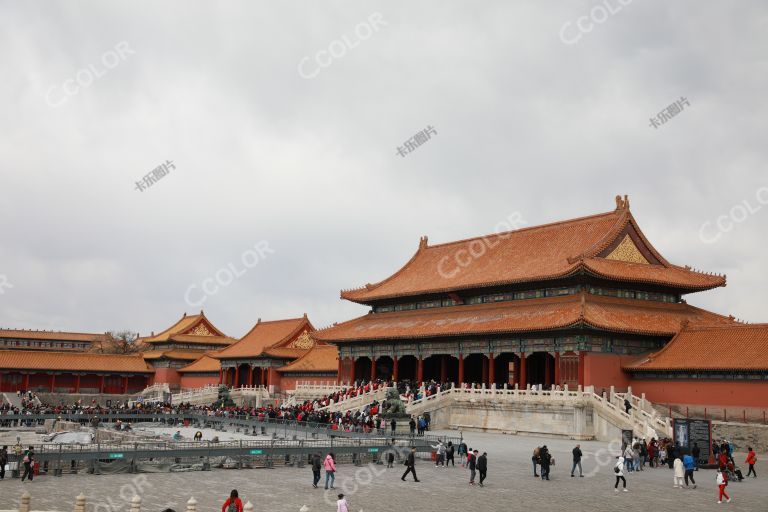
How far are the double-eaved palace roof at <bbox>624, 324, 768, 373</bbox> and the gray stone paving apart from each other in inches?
449

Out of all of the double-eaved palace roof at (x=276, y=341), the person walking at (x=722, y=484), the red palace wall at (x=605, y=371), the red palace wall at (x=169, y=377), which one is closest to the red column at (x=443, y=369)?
the red palace wall at (x=605, y=371)

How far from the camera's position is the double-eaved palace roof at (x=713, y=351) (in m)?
40.8

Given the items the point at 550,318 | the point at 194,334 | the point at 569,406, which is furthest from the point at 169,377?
the point at 569,406

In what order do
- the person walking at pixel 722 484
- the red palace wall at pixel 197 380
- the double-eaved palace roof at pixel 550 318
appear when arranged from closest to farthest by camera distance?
the person walking at pixel 722 484, the double-eaved palace roof at pixel 550 318, the red palace wall at pixel 197 380

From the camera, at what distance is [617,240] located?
52.4 m

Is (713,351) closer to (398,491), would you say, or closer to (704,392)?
(704,392)

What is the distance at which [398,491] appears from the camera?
25.0 meters

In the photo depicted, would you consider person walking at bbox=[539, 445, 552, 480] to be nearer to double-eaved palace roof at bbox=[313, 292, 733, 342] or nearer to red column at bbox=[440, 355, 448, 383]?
double-eaved palace roof at bbox=[313, 292, 733, 342]

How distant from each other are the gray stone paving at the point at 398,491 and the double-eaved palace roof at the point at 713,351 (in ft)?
37.4

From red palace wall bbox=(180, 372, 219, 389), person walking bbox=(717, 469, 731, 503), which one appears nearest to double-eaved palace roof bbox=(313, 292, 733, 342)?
person walking bbox=(717, 469, 731, 503)

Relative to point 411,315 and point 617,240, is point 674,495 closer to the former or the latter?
point 617,240

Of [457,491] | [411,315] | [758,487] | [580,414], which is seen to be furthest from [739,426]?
[411,315]

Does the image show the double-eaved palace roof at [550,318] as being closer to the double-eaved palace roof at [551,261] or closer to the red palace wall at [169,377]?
the double-eaved palace roof at [551,261]

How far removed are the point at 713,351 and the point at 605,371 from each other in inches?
236
